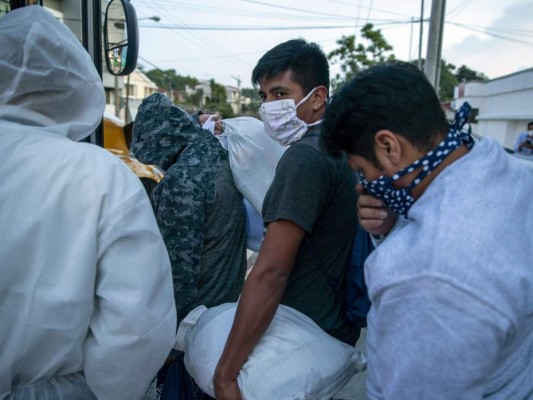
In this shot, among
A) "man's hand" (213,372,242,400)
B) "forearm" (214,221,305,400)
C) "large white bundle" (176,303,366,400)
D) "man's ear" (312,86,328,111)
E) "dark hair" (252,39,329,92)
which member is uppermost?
"dark hair" (252,39,329,92)

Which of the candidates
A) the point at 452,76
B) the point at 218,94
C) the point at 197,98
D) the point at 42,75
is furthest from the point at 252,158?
the point at 452,76

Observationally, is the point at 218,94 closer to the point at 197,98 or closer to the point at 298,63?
the point at 197,98

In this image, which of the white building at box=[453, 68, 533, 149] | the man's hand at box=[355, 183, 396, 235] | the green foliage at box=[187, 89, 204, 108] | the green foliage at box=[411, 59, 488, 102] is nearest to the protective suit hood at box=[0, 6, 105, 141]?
the man's hand at box=[355, 183, 396, 235]

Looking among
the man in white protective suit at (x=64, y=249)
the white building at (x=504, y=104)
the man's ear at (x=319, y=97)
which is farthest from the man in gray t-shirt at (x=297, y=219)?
the white building at (x=504, y=104)

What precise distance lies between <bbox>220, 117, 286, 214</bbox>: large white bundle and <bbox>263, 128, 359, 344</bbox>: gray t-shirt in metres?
0.38

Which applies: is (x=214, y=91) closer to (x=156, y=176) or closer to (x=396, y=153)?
(x=156, y=176)

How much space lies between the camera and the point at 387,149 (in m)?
1.14

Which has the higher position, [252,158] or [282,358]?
[252,158]

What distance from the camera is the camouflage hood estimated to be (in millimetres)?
2156

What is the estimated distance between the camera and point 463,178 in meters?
1.03

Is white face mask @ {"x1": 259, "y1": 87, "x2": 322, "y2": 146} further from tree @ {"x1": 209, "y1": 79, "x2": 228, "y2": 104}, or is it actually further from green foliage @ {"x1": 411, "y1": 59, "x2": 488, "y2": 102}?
green foliage @ {"x1": 411, "y1": 59, "x2": 488, "y2": 102}

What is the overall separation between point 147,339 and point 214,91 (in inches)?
2725

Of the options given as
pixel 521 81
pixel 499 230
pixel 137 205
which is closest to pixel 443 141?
pixel 499 230

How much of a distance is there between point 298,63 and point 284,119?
24 cm
